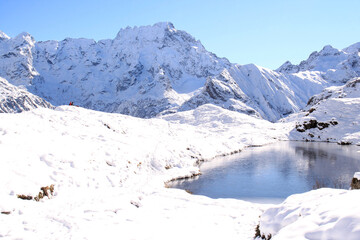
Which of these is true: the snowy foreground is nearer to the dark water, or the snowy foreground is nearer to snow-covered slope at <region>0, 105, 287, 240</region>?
snow-covered slope at <region>0, 105, 287, 240</region>

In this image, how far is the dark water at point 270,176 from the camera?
3172cm

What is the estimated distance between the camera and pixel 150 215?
17656 millimetres

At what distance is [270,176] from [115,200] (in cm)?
2728

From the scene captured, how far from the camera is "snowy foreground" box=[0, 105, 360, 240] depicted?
35.6 feet

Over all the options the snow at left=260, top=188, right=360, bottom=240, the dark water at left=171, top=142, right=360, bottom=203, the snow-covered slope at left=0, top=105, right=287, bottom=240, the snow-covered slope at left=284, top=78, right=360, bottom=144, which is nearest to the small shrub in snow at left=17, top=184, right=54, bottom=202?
the snow-covered slope at left=0, top=105, right=287, bottom=240

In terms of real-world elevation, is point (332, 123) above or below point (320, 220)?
above

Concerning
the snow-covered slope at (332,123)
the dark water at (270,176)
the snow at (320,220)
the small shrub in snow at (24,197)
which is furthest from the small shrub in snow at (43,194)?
the snow-covered slope at (332,123)

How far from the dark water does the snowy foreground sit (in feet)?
15.9

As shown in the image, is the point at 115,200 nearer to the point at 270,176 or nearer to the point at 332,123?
the point at 270,176

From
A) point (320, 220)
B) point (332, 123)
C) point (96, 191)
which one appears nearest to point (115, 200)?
point (96, 191)

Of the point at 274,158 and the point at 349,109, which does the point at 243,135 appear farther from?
the point at 349,109

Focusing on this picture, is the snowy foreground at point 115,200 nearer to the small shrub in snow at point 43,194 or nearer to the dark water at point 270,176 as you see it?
the small shrub in snow at point 43,194

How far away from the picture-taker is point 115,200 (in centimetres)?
1984

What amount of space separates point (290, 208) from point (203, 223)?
6.26 metres
